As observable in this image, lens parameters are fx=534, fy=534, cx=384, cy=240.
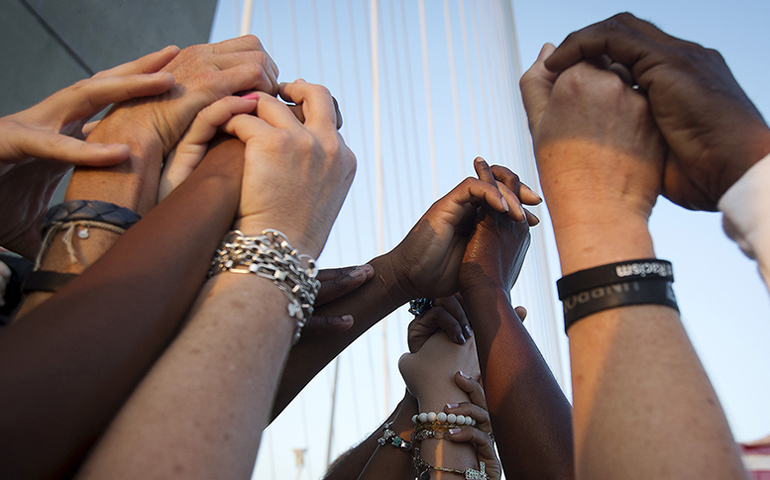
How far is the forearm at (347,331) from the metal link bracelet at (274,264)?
71cm

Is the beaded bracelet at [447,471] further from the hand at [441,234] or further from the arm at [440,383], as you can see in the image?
the hand at [441,234]

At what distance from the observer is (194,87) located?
4.08ft

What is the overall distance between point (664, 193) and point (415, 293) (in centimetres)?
101

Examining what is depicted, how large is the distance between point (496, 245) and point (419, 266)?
29cm

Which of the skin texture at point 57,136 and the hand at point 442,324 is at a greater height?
the skin texture at point 57,136

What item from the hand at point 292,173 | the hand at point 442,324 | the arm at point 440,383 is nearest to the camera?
the hand at point 292,173

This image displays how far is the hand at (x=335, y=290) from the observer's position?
156cm

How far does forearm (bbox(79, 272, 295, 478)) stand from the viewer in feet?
1.95

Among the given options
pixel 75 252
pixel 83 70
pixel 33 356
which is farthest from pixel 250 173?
pixel 83 70

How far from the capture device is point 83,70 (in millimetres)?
3328

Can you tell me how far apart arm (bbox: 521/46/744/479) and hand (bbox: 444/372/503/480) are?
1130 mm

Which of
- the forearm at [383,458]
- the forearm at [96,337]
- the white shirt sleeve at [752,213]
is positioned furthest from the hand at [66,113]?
the forearm at [383,458]

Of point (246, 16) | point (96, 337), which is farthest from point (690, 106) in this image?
point (246, 16)

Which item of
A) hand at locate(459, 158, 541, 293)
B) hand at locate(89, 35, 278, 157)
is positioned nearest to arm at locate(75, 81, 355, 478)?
hand at locate(89, 35, 278, 157)
